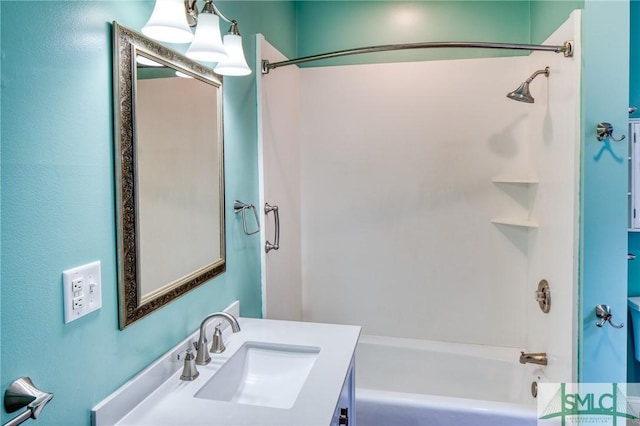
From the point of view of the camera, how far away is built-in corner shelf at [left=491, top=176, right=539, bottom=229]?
227 cm

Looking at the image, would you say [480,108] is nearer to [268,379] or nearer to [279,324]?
[279,324]

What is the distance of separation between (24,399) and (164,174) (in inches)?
27.6

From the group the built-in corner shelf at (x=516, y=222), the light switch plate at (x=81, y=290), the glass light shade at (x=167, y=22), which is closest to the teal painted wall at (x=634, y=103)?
the built-in corner shelf at (x=516, y=222)

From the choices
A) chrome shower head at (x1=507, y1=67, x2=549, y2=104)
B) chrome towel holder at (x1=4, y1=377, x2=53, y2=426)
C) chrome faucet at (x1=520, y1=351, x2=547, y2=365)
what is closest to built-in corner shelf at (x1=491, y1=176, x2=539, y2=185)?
chrome shower head at (x1=507, y1=67, x2=549, y2=104)

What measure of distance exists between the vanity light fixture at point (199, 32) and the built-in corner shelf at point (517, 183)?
172 centimetres

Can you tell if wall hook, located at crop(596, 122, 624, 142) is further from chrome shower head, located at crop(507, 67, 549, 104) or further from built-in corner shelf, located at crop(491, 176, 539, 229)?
built-in corner shelf, located at crop(491, 176, 539, 229)

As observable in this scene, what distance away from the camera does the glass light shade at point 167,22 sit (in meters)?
1.03

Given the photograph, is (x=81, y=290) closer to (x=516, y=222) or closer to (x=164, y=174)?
(x=164, y=174)

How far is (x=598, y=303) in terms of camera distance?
1731mm

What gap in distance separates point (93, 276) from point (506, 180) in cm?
225

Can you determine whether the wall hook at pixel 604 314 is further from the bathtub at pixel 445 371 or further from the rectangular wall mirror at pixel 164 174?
the rectangular wall mirror at pixel 164 174

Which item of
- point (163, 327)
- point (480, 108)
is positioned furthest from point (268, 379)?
point (480, 108)

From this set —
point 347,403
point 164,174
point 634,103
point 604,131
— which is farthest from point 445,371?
point 164,174

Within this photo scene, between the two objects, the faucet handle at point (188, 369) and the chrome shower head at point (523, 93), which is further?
the chrome shower head at point (523, 93)
